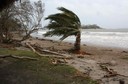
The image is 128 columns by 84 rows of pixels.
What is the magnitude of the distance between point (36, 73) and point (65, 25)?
10.3 metres

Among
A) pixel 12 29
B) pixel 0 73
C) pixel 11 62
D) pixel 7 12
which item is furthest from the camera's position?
pixel 12 29

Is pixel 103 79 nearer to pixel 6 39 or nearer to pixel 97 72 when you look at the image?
pixel 97 72

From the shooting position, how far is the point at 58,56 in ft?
52.6

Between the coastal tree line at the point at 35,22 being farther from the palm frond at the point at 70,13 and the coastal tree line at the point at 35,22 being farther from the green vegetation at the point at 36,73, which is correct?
the green vegetation at the point at 36,73

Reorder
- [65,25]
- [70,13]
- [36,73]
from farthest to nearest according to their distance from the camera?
[70,13] → [65,25] → [36,73]

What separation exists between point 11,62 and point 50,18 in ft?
28.3

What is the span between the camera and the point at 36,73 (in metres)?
11.6

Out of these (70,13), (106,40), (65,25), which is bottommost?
(106,40)

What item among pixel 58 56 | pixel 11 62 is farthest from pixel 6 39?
pixel 11 62

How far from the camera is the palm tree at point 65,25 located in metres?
21.4

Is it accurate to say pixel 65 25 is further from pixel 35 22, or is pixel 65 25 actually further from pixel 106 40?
pixel 106 40

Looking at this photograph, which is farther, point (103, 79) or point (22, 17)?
point (22, 17)

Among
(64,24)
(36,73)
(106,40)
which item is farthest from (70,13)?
(106,40)

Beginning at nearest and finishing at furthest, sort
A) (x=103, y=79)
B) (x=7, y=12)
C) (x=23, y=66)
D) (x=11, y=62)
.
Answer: (x=103, y=79) → (x=23, y=66) → (x=11, y=62) → (x=7, y=12)
